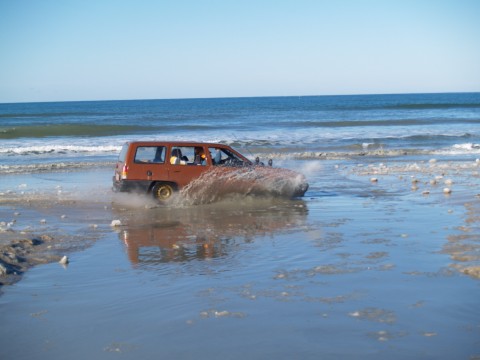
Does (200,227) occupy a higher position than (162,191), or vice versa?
(162,191)

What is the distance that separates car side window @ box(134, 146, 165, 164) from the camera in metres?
14.8

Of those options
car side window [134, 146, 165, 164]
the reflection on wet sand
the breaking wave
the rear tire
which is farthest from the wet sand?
the breaking wave

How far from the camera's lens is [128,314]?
6.86m

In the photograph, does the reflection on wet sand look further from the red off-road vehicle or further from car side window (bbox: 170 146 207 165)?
car side window (bbox: 170 146 207 165)

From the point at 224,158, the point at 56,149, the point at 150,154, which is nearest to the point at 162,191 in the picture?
the point at 150,154

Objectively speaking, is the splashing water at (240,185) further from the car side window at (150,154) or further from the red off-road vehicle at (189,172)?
the car side window at (150,154)

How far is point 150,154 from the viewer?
1484 cm

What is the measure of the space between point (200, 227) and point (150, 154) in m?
3.44

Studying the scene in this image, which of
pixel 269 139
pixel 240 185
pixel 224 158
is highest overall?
pixel 224 158

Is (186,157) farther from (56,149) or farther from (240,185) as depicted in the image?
(56,149)

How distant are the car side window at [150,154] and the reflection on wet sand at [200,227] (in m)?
1.30

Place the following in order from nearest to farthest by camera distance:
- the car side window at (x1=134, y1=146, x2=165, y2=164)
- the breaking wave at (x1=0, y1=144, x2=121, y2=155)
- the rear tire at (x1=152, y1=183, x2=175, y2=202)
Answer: the car side window at (x1=134, y1=146, x2=165, y2=164) < the rear tire at (x1=152, y1=183, x2=175, y2=202) < the breaking wave at (x1=0, y1=144, x2=121, y2=155)

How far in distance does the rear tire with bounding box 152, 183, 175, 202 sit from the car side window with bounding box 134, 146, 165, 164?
0.55 metres

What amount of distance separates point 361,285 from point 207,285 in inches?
72.0
